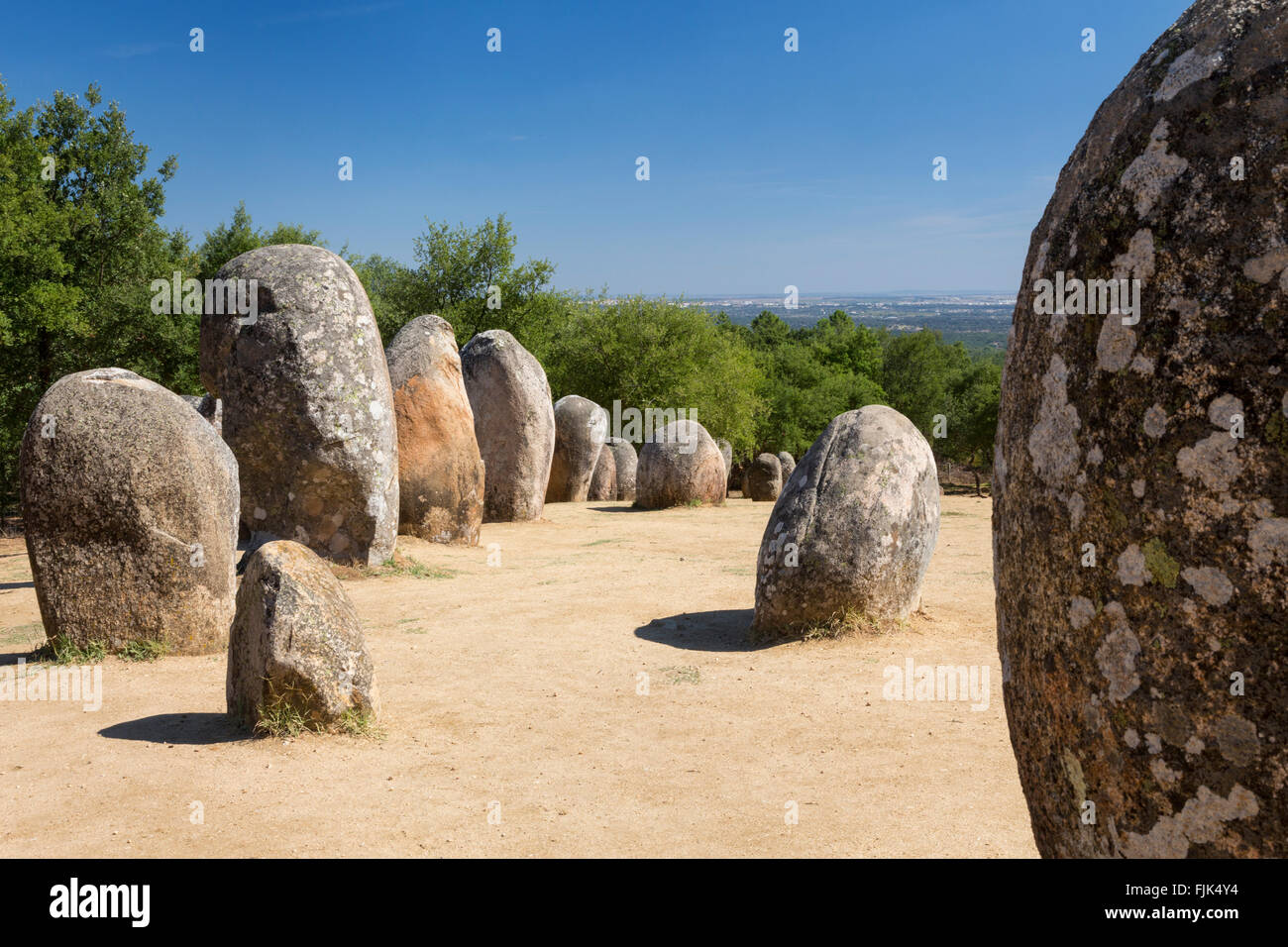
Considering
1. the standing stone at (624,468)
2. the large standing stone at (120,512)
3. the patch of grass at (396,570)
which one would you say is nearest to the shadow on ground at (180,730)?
the large standing stone at (120,512)

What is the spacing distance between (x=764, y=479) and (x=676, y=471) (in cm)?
446

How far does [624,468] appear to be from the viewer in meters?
23.0

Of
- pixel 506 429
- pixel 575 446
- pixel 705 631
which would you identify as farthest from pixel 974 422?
pixel 705 631

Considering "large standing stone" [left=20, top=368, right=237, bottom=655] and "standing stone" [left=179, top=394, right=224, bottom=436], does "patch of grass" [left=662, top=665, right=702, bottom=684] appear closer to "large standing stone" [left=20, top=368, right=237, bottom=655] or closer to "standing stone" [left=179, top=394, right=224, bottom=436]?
"large standing stone" [left=20, top=368, right=237, bottom=655]

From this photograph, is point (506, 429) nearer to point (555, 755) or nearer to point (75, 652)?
point (75, 652)

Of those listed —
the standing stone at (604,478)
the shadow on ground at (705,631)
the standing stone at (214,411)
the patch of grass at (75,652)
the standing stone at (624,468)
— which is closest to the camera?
the patch of grass at (75,652)

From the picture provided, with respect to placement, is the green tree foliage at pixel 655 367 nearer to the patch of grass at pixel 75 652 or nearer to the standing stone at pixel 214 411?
the standing stone at pixel 214 411

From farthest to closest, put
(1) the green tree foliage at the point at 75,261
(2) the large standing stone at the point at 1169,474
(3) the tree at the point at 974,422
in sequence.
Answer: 1. (3) the tree at the point at 974,422
2. (1) the green tree foliage at the point at 75,261
3. (2) the large standing stone at the point at 1169,474

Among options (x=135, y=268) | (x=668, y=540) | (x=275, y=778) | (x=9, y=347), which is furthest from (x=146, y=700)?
(x=135, y=268)

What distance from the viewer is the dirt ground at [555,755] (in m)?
4.30

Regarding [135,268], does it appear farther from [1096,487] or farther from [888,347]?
[888,347]

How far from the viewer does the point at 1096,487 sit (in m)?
1.81

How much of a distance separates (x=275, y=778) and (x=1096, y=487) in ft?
14.3

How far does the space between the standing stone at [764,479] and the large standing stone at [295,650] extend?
1808 centimetres
